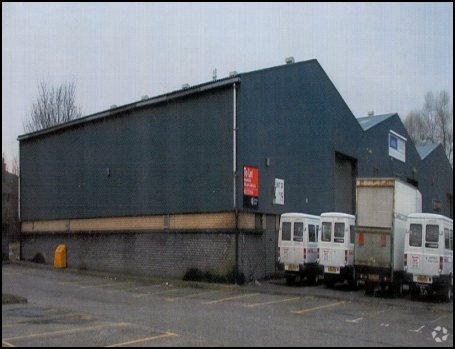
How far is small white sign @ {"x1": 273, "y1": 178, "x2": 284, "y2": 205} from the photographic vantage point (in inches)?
1039

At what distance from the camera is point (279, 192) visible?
87.5ft

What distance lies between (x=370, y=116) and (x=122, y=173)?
72.4 feet

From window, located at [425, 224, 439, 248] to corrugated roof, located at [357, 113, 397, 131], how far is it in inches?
702

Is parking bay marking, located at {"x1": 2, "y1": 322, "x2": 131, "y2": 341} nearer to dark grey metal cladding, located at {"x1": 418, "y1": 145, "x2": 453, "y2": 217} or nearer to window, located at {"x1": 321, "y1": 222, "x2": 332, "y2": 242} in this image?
window, located at {"x1": 321, "y1": 222, "x2": 332, "y2": 242}

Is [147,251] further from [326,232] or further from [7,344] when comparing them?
[7,344]

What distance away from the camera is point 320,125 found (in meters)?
30.7

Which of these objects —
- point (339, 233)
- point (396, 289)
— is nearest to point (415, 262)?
point (396, 289)

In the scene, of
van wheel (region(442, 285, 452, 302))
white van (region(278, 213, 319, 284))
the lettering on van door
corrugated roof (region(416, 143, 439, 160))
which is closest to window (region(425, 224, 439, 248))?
the lettering on van door

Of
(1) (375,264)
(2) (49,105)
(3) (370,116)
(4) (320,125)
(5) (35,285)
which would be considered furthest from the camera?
(2) (49,105)

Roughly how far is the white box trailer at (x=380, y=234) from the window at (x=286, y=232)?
145 inches

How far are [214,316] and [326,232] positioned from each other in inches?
342

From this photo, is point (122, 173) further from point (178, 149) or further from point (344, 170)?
point (344, 170)

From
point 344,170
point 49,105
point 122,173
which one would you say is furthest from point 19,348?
point 49,105

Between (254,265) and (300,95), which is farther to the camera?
(300,95)
